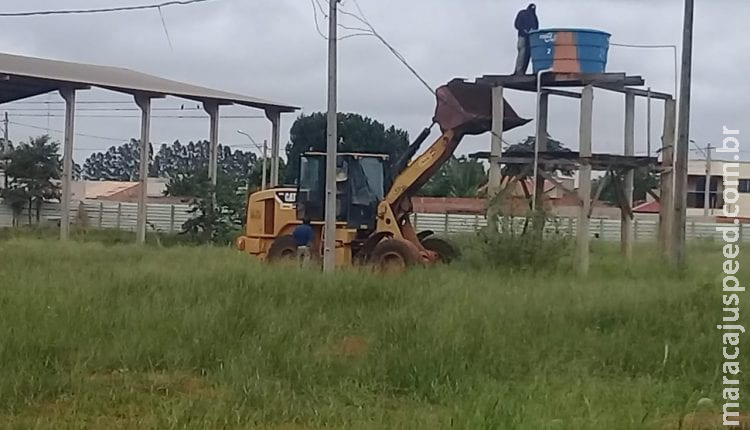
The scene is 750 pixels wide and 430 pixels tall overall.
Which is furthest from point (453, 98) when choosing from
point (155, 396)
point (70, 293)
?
point (155, 396)

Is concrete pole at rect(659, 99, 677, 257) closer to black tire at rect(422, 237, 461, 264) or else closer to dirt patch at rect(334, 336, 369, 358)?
black tire at rect(422, 237, 461, 264)

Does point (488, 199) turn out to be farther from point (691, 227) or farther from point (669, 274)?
point (691, 227)

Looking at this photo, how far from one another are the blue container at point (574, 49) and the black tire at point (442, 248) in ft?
13.2

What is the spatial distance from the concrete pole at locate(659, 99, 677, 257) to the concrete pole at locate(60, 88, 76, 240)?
57.0 ft

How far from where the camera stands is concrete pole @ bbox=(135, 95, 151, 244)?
108ft

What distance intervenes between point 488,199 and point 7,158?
30.4 metres

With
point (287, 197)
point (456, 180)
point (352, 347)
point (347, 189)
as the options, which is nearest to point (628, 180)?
point (347, 189)

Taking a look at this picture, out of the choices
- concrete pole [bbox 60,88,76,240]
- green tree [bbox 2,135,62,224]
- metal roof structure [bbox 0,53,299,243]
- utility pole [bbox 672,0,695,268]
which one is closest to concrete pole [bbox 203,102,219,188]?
metal roof structure [bbox 0,53,299,243]

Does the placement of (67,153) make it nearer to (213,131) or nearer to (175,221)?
(213,131)

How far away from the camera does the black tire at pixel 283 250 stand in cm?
2050

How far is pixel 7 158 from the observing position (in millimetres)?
45188

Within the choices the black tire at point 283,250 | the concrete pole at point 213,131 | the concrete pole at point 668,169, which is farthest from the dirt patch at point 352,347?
the concrete pole at point 213,131

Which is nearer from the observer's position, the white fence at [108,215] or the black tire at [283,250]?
the black tire at [283,250]

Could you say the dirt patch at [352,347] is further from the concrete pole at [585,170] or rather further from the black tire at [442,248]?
the black tire at [442,248]
